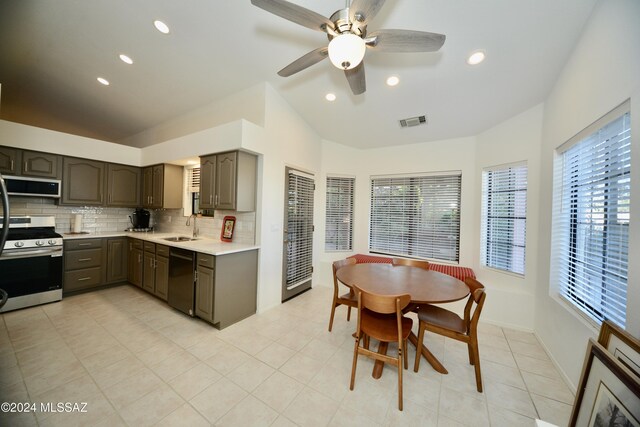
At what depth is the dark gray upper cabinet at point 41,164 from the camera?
314 cm

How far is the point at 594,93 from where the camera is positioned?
1.75 meters

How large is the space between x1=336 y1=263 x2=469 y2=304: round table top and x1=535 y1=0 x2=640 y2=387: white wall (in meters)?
0.93

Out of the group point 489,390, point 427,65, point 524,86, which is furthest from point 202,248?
point 524,86

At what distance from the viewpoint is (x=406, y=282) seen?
7.13ft

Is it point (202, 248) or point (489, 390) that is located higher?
point (202, 248)

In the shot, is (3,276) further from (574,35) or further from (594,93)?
(574,35)

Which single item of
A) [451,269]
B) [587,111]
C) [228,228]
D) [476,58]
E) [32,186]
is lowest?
[451,269]

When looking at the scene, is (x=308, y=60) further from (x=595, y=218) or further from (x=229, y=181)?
(x=595, y=218)

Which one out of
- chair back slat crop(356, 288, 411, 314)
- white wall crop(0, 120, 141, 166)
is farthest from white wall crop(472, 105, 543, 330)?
white wall crop(0, 120, 141, 166)

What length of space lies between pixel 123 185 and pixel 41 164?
3.16 ft

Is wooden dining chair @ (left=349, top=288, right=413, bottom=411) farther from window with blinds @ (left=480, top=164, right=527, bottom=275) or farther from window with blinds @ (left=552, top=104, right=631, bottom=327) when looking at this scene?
window with blinds @ (left=480, top=164, right=527, bottom=275)

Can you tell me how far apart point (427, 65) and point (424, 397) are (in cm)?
314

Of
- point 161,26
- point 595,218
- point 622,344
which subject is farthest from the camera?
point 161,26

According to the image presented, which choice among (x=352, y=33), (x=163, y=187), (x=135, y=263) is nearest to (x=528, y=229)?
(x=352, y=33)
